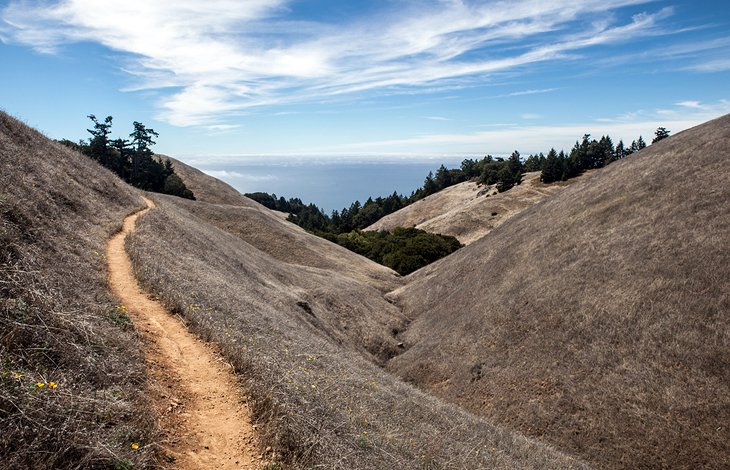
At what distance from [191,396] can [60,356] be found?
9.47 feet

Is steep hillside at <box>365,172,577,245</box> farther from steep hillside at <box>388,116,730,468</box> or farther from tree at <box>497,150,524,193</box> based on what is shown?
steep hillside at <box>388,116,730,468</box>

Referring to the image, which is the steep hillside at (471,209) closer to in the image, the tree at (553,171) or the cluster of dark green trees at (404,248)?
the tree at (553,171)

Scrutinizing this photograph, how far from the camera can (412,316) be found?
4100cm

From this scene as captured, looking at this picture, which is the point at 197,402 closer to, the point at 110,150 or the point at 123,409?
the point at 123,409

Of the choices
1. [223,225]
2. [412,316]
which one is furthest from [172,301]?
[223,225]

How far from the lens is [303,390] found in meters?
10.8

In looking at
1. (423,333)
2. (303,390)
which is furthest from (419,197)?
(303,390)

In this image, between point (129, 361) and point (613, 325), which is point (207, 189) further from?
point (129, 361)

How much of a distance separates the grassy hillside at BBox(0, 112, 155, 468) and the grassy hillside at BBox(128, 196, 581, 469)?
257 cm

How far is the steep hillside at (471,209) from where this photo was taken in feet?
302

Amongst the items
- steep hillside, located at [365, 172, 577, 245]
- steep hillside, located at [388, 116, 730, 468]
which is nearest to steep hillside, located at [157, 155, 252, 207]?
steep hillside, located at [365, 172, 577, 245]

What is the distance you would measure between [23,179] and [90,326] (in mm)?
13825

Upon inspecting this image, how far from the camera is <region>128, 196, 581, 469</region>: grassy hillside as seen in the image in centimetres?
909

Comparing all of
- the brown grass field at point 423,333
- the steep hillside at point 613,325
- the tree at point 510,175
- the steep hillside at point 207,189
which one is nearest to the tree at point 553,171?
the tree at point 510,175
